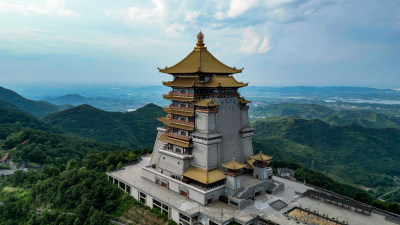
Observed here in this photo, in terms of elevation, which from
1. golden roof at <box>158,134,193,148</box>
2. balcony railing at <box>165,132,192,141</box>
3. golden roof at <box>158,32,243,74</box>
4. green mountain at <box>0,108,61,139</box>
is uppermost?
golden roof at <box>158,32,243,74</box>

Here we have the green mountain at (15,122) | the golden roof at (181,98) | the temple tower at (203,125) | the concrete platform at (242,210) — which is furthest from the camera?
the green mountain at (15,122)

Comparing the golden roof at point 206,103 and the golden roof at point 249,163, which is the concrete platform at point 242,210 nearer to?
the golden roof at point 249,163

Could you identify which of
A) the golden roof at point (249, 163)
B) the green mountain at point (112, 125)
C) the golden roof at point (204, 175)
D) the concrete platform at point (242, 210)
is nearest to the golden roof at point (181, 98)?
the golden roof at point (204, 175)

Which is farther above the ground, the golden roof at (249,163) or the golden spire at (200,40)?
the golden spire at (200,40)

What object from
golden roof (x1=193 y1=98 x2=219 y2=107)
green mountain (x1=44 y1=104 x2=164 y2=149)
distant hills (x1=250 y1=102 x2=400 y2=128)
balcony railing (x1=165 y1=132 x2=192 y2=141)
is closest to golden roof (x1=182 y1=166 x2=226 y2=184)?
balcony railing (x1=165 y1=132 x2=192 y2=141)

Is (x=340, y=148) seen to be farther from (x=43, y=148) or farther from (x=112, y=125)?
(x=43, y=148)

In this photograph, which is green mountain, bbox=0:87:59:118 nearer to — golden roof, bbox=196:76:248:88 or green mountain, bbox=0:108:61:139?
green mountain, bbox=0:108:61:139

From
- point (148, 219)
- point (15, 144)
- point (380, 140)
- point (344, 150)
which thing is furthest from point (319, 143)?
point (15, 144)
